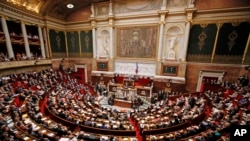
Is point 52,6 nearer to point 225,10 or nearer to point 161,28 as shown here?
point 161,28

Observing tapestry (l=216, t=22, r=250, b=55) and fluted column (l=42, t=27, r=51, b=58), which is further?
fluted column (l=42, t=27, r=51, b=58)

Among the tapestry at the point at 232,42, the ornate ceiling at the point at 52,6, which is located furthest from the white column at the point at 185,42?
the ornate ceiling at the point at 52,6

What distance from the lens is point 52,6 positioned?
17.3 meters

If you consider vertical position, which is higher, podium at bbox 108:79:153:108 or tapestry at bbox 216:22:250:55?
tapestry at bbox 216:22:250:55

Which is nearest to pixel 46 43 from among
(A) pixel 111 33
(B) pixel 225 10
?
(A) pixel 111 33

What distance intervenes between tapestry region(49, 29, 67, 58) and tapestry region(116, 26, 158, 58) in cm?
969

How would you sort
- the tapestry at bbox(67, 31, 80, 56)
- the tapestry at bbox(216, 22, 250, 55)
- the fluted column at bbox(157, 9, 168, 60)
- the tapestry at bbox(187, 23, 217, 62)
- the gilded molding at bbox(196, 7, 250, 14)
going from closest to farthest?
the gilded molding at bbox(196, 7, 250, 14), the tapestry at bbox(216, 22, 250, 55), the tapestry at bbox(187, 23, 217, 62), the fluted column at bbox(157, 9, 168, 60), the tapestry at bbox(67, 31, 80, 56)

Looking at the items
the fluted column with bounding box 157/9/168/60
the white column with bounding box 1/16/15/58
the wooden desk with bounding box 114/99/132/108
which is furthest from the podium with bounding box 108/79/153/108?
the white column with bounding box 1/16/15/58

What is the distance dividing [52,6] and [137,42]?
1295 centimetres

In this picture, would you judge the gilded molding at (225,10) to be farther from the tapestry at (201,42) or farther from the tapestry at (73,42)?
the tapestry at (73,42)

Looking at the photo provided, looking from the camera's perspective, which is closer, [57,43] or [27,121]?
[27,121]

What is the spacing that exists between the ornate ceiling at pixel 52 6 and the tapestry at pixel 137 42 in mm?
6581

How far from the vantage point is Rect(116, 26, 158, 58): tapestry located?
16594mm

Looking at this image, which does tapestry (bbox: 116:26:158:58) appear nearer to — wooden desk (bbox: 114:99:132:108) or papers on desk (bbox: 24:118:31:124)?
wooden desk (bbox: 114:99:132:108)
